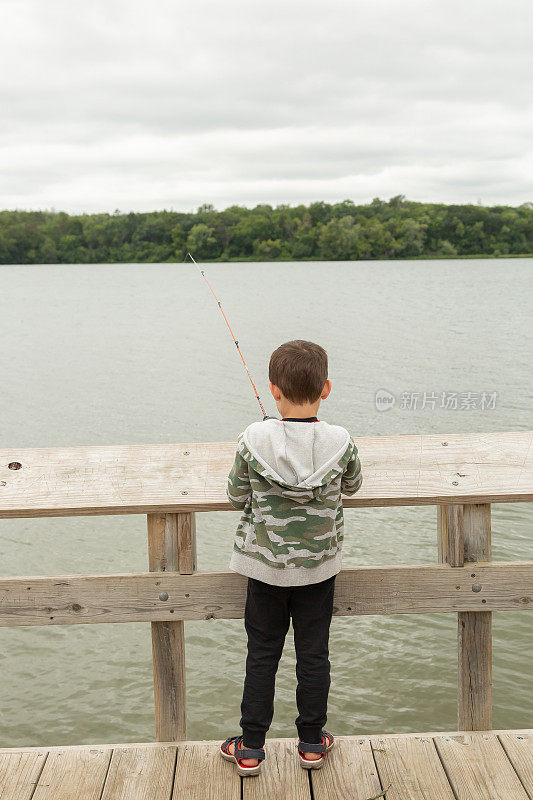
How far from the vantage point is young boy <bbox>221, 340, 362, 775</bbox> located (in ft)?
6.48

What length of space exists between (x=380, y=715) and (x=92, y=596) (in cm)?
276

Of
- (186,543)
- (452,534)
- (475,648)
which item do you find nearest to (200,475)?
(186,543)

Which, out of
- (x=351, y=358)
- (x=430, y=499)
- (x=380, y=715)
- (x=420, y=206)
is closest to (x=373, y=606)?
(x=430, y=499)

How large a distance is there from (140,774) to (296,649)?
52 cm

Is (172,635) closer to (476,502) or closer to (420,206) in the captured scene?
(476,502)

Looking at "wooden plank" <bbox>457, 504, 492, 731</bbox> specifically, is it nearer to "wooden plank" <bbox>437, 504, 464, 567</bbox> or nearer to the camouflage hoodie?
"wooden plank" <bbox>437, 504, 464, 567</bbox>

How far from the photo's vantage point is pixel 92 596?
6.97 feet

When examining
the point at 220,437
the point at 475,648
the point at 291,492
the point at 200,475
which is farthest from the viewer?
the point at 220,437

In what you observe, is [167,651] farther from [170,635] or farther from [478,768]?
[478,768]

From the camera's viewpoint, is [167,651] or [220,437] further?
[220,437]

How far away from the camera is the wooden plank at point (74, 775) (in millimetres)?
2029

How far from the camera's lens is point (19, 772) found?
6.99 ft

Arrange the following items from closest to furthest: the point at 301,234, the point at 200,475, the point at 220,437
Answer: the point at 200,475 → the point at 220,437 → the point at 301,234

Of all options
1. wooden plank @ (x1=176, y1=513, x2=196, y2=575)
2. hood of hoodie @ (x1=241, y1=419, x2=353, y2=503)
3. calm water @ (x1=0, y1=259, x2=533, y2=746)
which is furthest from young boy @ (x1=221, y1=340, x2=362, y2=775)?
calm water @ (x1=0, y1=259, x2=533, y2=746)
